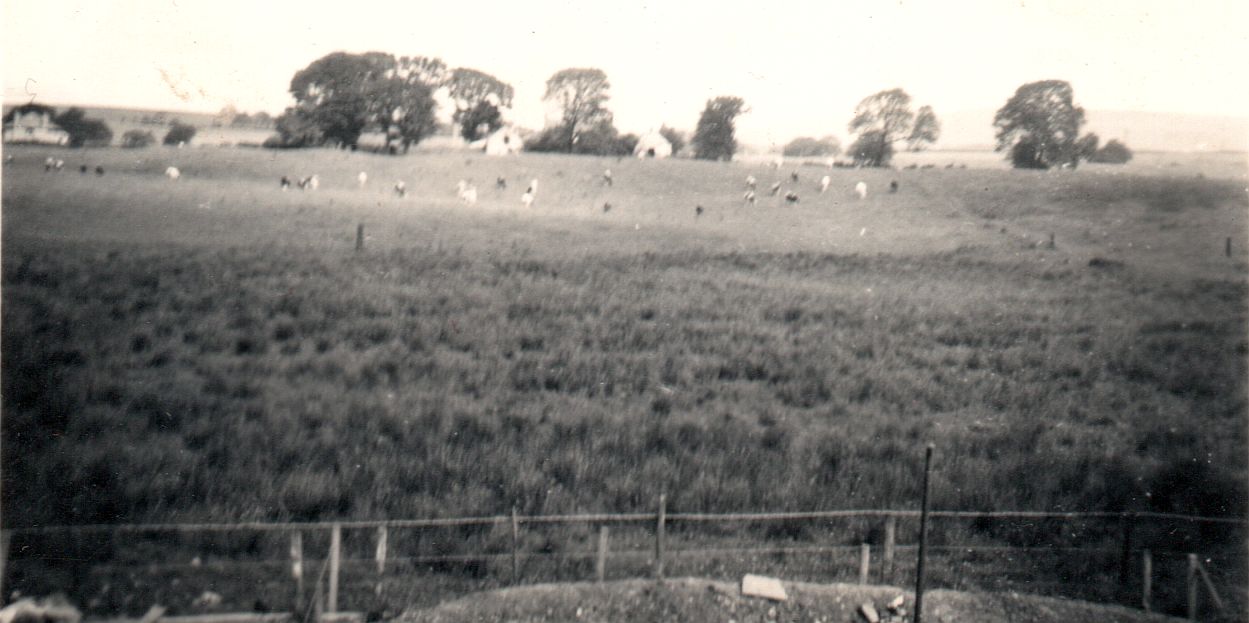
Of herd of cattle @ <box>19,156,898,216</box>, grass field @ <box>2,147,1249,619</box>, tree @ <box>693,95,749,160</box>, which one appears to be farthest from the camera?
tree @ <box>693,95,749,160</box>

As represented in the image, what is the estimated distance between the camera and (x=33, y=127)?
17.3 feet

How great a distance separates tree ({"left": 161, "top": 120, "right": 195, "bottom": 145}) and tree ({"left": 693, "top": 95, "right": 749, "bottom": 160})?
3794 millimetres

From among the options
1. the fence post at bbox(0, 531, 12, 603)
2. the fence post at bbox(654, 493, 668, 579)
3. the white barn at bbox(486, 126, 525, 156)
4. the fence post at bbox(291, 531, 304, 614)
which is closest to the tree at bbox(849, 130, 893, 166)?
the white barn at bbox(486, 126, 525, 156)

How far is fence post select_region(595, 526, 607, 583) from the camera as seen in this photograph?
15.8 feet

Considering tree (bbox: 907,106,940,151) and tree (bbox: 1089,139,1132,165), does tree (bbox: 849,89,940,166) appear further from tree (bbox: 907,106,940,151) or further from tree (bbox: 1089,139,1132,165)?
tree (bbox: 1089,139,1132,165)

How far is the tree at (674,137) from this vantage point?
6.33m

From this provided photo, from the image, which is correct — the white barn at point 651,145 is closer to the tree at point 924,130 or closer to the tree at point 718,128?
the tree at point 718,128

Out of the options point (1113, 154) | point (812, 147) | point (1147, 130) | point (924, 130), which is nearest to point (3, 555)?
point (812, 147)

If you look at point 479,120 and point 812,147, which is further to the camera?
point 812,147

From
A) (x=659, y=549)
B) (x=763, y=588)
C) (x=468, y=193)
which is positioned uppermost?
(x=468, y=193)

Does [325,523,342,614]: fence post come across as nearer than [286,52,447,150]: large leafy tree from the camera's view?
Yes

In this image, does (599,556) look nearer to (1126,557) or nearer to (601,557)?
(601,557)

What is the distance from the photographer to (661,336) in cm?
601

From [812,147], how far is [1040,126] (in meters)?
1.85
